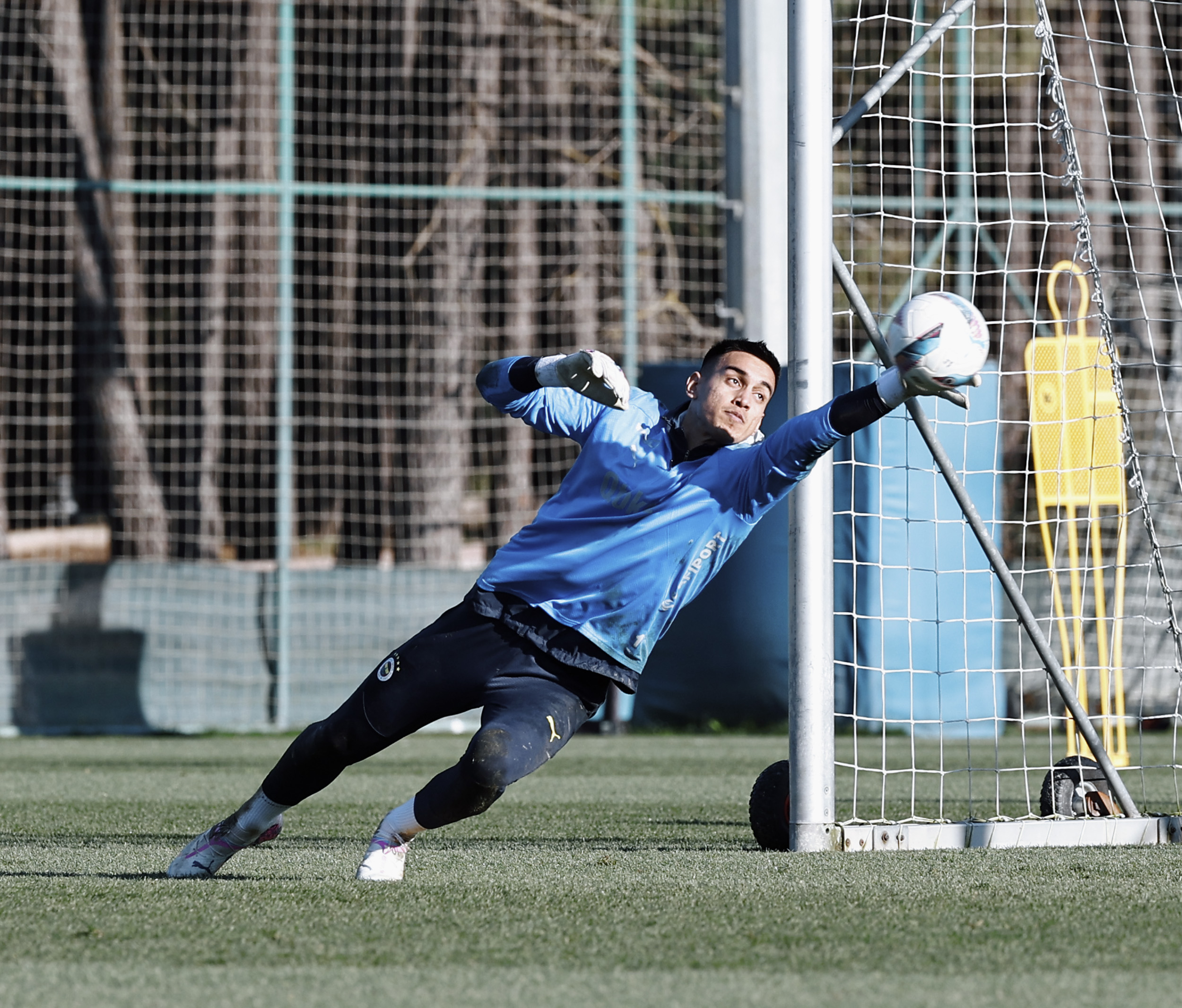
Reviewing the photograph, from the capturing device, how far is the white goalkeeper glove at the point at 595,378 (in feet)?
13.9

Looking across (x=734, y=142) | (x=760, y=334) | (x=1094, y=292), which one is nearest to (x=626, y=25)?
(x=734, y=142)

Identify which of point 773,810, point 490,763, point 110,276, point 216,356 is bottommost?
point 773,810

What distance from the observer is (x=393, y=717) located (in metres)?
4.46

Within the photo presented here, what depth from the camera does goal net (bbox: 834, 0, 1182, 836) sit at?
6527 mm

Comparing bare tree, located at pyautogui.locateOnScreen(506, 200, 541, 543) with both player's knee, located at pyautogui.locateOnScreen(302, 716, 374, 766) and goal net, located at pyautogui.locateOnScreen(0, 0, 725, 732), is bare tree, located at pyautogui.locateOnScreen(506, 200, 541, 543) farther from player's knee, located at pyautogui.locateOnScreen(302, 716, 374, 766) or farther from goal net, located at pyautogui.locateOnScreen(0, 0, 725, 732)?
player's knee, located at pyautogui.locateOnScreen(302, 716, 374, 766)

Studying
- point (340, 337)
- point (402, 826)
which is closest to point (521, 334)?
point (340, 337)

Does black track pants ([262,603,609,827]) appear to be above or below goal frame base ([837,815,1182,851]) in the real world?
above

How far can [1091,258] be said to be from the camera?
237 inches

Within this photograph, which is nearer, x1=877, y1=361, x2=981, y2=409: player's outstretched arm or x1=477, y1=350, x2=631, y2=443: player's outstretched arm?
x1=877, y1=361, x2=981, y2=409: player's outstretched arm

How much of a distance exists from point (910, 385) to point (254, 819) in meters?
2.07

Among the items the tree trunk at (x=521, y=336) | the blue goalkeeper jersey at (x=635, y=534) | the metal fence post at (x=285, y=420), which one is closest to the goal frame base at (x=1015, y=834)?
the blue goalkeeper jersey at (x=635, y=534)

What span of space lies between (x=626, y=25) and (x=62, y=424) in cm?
684

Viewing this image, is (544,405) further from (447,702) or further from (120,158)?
(120,158)

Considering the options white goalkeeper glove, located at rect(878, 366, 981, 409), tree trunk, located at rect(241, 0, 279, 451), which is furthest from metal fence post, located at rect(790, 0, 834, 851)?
tree trunk, located at rect(241, 0, 279, 451)
